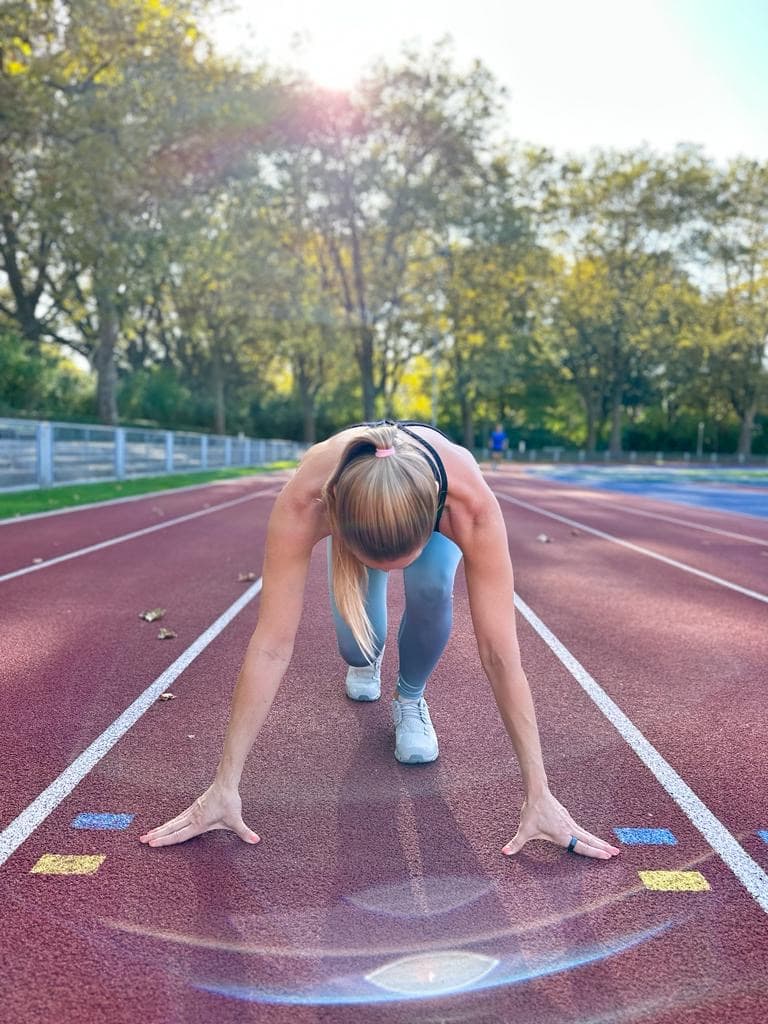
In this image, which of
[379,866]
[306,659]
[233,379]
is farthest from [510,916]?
[233,379]

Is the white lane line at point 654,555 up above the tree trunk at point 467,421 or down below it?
below

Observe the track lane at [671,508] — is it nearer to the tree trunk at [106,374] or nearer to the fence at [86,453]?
the fence at [86,453]

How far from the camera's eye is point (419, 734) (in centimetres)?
386

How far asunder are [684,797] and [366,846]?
1323 mm

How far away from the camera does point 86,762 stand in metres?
3.74

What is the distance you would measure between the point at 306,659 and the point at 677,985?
11.4 feet

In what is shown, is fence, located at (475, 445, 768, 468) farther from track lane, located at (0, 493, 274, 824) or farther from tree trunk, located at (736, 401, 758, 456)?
track lane, located at (0, 493, 274, 824)

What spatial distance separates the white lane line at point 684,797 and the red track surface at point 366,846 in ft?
0.14

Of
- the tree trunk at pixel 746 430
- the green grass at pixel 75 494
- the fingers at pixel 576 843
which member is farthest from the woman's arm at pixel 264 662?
the tree trunk at pixel 746 430

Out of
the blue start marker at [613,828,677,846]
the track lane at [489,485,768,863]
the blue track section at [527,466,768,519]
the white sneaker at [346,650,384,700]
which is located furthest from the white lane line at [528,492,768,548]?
the blue start marker at [613,828,677,846]

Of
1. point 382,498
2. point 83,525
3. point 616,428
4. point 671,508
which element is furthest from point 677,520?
point 616,428

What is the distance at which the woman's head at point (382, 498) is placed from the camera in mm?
2418

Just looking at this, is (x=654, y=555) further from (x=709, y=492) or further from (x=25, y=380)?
(x=25, y=380)

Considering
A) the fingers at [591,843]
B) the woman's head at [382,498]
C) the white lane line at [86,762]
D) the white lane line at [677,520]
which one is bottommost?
the white lane line at [86,762]
